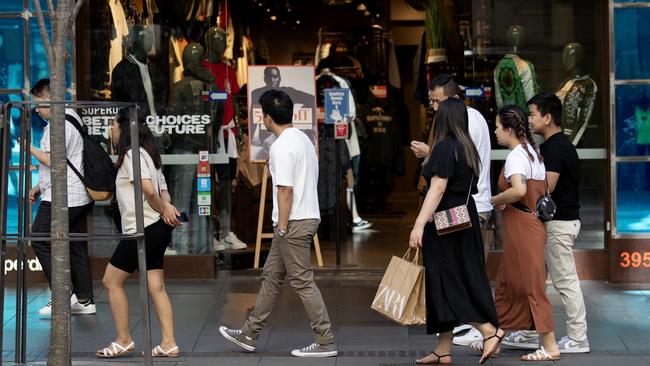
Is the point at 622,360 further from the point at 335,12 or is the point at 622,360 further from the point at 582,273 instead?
the point at 335,12

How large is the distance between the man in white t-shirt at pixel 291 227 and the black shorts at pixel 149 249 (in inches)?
28.6

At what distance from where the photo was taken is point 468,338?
337 inches

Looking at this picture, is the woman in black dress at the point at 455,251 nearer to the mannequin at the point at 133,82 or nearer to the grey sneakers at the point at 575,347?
the grey sneakers at the point at 575,347

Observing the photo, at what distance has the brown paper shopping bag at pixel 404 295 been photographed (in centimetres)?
771

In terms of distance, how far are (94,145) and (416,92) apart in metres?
5.45

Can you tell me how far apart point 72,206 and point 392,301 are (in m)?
3.09

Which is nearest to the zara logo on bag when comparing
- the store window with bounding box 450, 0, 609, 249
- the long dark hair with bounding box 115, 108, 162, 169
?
the long dark hair with bounding box 115, 108, 162, 169

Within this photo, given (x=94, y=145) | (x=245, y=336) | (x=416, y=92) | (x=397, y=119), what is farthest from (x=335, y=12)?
(x=245, y=336)

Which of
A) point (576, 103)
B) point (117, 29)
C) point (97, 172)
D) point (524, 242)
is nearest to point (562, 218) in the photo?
point (524, 242)

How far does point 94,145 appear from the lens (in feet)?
30.4

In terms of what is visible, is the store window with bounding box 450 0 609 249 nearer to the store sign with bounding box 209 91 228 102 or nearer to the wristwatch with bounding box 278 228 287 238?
the store sign with bounding box 209 91 228 102

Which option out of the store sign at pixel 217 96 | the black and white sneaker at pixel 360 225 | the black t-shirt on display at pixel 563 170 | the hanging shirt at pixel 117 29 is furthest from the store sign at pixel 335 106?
the black t-shirt on display at pixel 563 170

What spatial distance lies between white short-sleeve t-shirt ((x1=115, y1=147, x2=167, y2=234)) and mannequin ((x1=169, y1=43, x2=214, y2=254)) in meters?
3.11

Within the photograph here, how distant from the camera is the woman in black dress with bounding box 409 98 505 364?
7.66 metres
